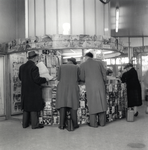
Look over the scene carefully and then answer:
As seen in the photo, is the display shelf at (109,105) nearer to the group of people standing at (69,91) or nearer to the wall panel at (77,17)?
the group of people standing at (69,91)

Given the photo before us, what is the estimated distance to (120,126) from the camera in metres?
4.55

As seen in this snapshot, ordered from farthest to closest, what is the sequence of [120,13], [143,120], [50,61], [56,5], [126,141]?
[120,13] < [56,5] < [50,61] < [143,120] < [126,141]

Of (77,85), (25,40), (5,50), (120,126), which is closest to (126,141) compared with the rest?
(120,126)

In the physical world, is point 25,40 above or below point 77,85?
above

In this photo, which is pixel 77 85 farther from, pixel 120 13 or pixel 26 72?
pixel 120 13

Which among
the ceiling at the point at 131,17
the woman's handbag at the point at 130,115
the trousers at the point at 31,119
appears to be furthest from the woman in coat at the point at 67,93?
the ceiling at the point at 131,17

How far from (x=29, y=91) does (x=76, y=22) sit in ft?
8.45

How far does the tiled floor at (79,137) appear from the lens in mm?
3248

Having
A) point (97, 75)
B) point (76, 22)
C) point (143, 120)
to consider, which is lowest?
point (143, 120)

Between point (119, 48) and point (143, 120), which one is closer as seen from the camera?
point (143, 120)

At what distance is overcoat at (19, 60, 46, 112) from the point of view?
444cm

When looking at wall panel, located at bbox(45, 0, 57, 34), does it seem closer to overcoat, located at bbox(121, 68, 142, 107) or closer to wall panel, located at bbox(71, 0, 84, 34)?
wall panel, located at bbox(71, 0, 84, 34)

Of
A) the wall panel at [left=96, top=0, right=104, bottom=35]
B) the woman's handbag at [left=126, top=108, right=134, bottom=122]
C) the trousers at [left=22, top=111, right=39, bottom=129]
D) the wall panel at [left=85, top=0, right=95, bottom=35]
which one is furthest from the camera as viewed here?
the wall panel at [left=96, top=0, right=104, bottom=35]

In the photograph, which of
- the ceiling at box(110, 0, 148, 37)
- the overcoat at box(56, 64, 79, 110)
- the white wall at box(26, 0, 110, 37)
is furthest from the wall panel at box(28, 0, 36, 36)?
the ceiling at box(110, 0, 148, 37)
